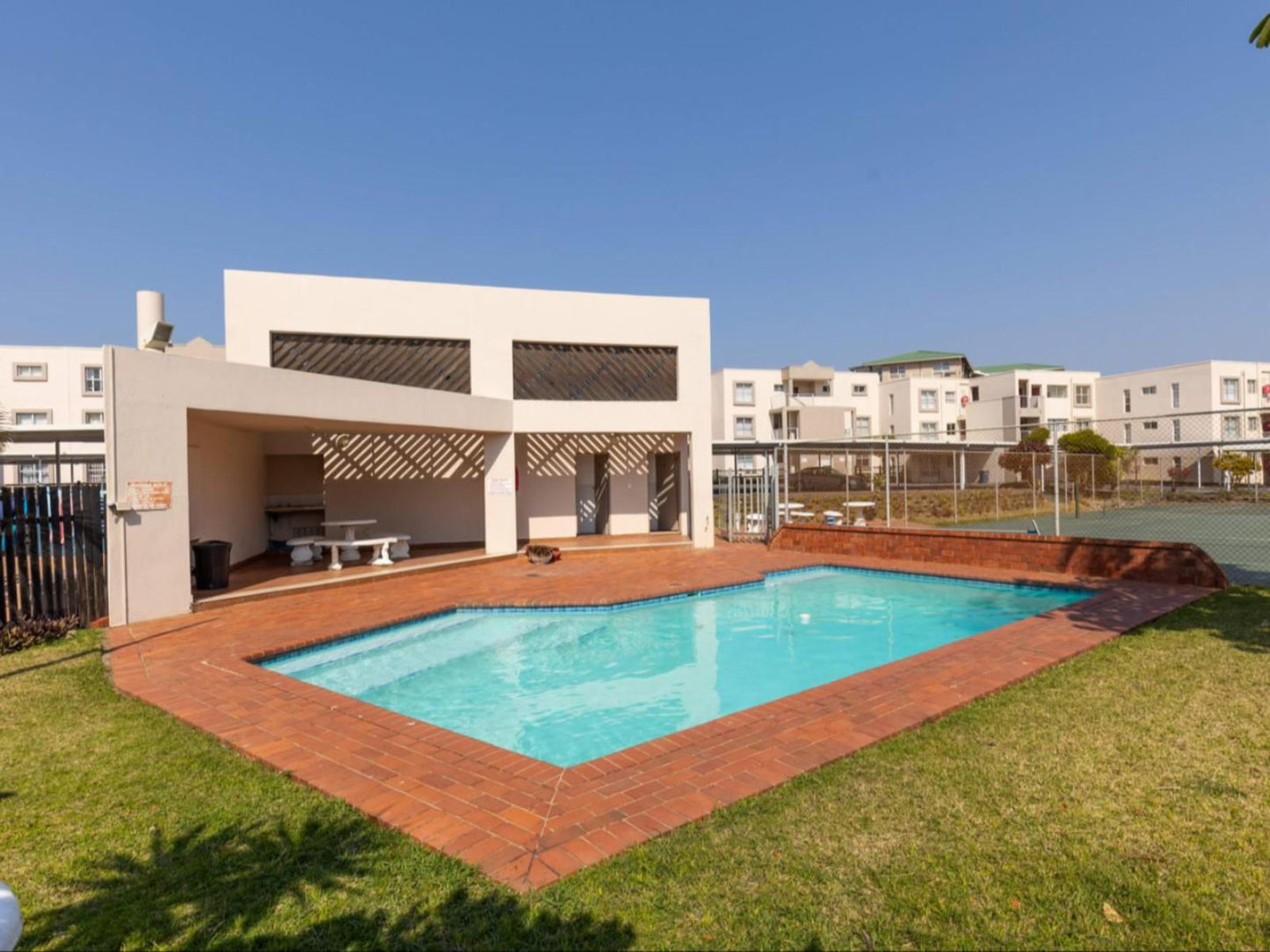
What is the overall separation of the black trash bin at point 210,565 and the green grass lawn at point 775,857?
6.45 meters

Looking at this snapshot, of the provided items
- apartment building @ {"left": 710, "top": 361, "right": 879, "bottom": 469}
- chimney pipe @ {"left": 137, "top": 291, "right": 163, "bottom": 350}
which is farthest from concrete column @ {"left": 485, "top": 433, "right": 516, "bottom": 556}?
apartment building @ {"left": 710, "top": 361, "right": 879, "bottom": 469}

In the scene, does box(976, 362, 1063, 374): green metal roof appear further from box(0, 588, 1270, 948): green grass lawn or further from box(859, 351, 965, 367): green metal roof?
box(0, 588, 1270, 948): green grass lawn

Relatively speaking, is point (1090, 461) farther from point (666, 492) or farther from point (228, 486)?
point (228, 486)

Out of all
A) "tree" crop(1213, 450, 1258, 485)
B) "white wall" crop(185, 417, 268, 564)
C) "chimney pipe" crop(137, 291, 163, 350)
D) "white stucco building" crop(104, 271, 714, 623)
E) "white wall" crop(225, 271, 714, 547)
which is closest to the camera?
"chimney pipe" crop(137, 291, 163, 350)

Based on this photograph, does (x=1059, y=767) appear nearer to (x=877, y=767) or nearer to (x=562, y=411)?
(x=877, y=767)

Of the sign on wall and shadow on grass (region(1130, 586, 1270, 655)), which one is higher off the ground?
the sign on wall

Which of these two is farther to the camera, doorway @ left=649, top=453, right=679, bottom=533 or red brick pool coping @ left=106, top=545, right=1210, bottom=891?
doorway @ left=649, top=453, right=679, bottom=533

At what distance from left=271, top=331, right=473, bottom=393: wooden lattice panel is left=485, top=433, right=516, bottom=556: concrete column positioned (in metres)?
1.69

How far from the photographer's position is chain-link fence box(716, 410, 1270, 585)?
1667 centimetres

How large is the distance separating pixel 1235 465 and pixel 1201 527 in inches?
427

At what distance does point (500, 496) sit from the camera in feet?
51.2

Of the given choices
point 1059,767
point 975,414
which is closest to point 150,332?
point 1059,767

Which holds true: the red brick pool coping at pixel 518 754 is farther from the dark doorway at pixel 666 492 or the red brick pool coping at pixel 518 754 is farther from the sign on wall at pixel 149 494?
the dark doorway at pixel 666 492

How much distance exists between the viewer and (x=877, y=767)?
413cm
